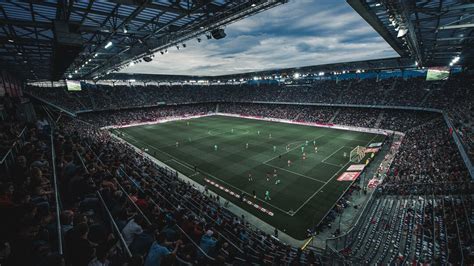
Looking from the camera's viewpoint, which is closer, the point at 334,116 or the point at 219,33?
the point at 219,33

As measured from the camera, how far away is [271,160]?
30047mm

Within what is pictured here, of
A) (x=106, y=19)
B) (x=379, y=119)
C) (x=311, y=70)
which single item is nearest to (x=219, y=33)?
(x=106, y=19)

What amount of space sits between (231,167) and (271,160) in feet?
19.0

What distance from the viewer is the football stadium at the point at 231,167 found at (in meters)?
5.28

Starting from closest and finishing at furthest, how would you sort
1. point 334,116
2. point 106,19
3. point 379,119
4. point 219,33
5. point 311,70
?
point 106,19 → point 219,33 → point 379,119 → point 334,116 → point 311,70

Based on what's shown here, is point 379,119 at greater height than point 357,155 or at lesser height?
greater

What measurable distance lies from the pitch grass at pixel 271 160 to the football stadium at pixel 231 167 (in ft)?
0.69

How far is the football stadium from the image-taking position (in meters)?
5.28

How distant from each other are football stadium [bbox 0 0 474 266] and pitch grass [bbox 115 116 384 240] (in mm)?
212

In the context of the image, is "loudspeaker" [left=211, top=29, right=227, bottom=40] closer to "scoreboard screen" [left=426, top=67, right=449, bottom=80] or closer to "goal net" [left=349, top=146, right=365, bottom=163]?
"goal net" [left=349, top=146, right=365, bottom=163]

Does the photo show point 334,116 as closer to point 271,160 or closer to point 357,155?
point 357,155

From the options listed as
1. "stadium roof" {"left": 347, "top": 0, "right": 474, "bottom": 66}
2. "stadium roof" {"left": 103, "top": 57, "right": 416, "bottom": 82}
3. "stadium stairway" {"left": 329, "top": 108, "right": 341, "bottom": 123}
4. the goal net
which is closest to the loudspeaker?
"stadium roof" {"left": 347, "top": 0, "right": 474, "bottom": 66}

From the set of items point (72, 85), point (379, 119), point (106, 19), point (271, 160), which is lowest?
point (271, 160)

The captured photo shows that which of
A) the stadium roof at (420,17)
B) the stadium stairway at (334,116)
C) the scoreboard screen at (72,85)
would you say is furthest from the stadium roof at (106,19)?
the stadium stairway at (334,116)
